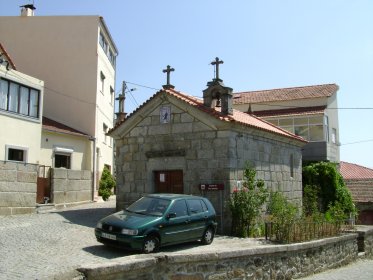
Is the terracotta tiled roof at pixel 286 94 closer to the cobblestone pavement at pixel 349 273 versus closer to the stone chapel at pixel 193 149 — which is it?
the stone chapel at pixel 193 149

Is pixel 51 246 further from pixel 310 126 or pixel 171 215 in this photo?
pixel 310 126

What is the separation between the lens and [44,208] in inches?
688

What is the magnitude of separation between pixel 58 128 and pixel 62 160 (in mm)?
1745

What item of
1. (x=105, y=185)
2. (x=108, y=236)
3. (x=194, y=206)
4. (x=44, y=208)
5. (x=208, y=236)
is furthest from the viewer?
(x=105, y=185)

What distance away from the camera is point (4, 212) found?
14812 millimetres

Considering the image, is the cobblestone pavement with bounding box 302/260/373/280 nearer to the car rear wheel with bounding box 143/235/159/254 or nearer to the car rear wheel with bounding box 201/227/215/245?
the car rear wheel with bounding box 201/227/215/245

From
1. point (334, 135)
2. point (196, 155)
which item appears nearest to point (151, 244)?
point (196, 155)

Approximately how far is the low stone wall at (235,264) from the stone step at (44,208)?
10024 mm

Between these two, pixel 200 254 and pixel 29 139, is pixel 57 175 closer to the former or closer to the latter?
pixel 29 139

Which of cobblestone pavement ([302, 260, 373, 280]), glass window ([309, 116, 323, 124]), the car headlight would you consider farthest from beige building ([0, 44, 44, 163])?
glass window ([309, 116, 323, 124])

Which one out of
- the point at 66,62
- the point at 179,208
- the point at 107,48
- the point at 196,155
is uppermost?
the point at 107,48

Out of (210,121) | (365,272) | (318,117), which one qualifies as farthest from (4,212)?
(318,117)

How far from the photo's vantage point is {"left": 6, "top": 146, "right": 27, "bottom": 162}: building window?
1822cm

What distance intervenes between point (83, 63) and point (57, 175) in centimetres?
912
